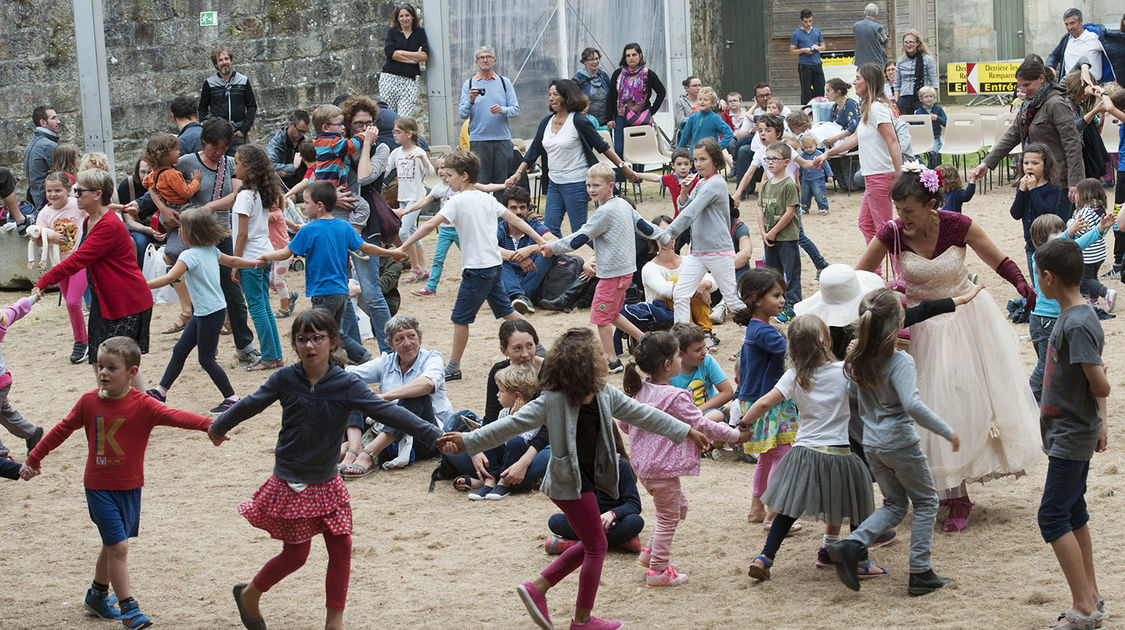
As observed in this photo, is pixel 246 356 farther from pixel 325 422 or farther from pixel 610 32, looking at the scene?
pixel 610 32

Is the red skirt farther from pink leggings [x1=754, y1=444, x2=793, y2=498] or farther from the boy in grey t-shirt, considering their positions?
the boy in grey t-shirt

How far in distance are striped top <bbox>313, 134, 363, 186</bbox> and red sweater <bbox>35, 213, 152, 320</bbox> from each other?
8.66 feet

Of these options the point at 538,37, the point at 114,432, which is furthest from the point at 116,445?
the point at 538,37

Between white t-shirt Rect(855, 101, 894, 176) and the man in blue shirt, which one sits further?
the man in blue shirt

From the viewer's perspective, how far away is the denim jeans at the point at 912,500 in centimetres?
521

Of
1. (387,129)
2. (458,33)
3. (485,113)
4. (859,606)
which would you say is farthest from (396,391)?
(458,33)

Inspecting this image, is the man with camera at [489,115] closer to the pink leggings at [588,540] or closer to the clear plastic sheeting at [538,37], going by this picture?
the clear plastic sheeting at [538,37]

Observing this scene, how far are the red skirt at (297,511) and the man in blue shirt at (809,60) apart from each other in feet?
53.0

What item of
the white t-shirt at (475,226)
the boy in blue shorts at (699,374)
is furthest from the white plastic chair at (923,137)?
the boy in blue shorts at (699,374)

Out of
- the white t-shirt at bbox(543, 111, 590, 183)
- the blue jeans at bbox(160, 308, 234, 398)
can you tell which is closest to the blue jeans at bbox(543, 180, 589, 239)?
the white t-shirt at bbox(543, 111, 590, 183)

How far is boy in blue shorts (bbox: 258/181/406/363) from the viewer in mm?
8781

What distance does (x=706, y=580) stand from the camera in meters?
5.61

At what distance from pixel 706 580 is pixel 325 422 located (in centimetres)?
184

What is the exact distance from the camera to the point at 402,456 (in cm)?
758
